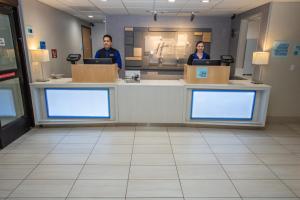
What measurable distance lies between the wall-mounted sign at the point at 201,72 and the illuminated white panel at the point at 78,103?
173cm

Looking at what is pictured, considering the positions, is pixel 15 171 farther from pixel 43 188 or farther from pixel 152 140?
pixel 152 140

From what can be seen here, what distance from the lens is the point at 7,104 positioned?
12.3 feet

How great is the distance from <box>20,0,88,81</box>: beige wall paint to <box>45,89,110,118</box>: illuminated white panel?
60cm

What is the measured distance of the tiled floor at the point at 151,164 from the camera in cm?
233

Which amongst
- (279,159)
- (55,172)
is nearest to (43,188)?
(55,172)

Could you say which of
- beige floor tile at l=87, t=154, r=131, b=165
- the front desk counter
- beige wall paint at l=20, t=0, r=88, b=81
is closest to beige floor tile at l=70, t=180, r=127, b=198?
beige floor tile at l=87, t=154, r=131, b=165

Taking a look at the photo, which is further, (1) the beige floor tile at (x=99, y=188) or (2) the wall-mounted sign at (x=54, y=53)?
(2) the wall-mounted sign at (x=54, y=53)

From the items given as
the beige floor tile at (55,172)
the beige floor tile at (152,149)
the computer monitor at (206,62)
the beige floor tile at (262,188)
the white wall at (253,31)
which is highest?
the white wall at (253,31)

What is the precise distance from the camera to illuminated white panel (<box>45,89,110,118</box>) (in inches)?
157

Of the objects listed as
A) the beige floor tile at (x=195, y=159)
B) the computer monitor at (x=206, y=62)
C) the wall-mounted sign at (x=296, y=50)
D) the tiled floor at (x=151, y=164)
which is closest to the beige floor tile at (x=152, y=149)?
the tiled floor at (x=151, y=164)

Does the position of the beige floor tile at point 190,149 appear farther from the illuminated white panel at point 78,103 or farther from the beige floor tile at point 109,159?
the illuminated white panel at point 78,103

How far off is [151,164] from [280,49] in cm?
355

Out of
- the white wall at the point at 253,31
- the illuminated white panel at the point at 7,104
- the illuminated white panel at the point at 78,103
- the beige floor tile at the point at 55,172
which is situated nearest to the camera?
the beige floor tile at the point at 55,172

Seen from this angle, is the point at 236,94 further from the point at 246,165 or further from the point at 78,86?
the point at 78,86
